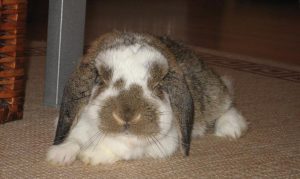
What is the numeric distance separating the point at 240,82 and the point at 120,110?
69.1 inches

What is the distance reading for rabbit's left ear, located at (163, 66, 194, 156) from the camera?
184 cm

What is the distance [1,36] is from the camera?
2.05 meters

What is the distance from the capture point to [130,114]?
63.9 inches

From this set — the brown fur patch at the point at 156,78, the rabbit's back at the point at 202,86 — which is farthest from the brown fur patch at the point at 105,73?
the rabbit's back at the point at 202,86

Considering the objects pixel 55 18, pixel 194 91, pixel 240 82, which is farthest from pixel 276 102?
pixel 55 18

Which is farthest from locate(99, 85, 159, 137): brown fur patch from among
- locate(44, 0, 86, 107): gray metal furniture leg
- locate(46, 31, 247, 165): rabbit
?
locate(44, 0, 86, 107): gray metal furniture leg

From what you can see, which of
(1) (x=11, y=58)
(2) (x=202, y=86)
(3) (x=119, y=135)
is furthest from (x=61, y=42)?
(3) (x=119, y=135)

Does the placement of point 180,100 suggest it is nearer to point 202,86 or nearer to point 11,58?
point 202,86

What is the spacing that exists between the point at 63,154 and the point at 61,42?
0.78 meters

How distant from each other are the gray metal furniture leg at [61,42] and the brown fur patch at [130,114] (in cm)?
81

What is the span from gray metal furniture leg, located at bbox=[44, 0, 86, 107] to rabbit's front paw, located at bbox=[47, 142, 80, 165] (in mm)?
667

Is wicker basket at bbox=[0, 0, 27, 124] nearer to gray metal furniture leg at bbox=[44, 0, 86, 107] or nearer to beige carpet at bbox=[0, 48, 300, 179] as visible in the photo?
beige carpet at bbox=[0, 48, 300, 179]

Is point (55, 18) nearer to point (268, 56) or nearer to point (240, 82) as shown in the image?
point (240, 82)

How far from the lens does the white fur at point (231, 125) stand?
7.27 ft
